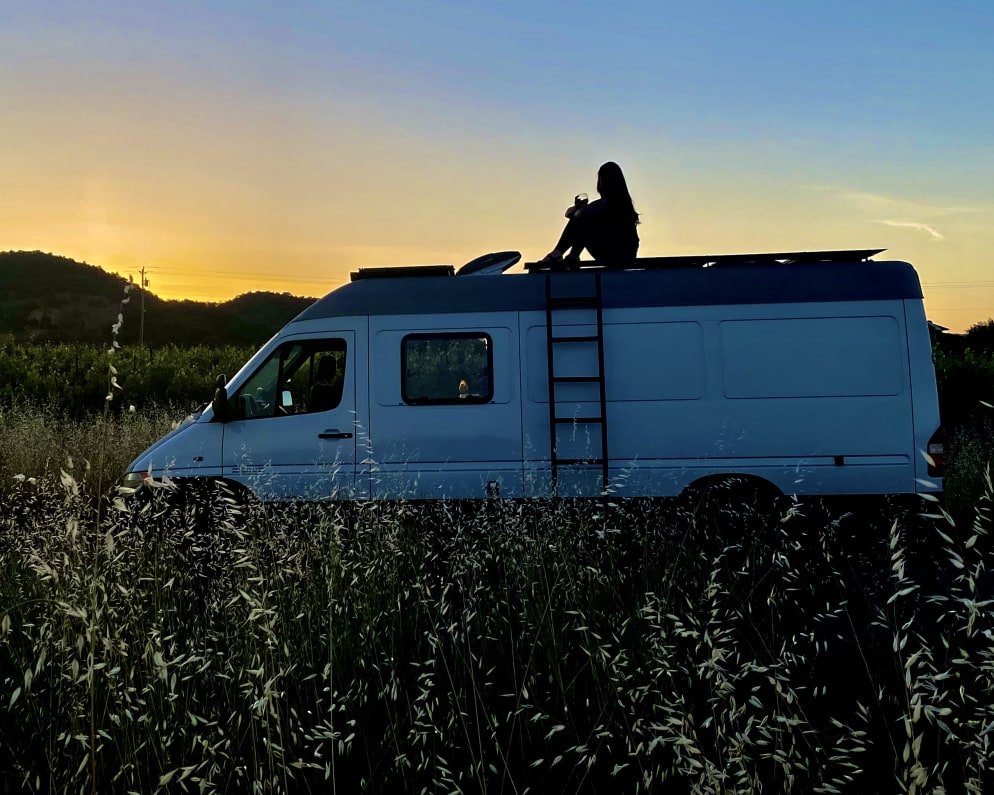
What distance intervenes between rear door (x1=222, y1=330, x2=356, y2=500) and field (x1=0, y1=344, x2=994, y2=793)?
2.44m

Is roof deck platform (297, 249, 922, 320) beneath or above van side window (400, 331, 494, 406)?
above

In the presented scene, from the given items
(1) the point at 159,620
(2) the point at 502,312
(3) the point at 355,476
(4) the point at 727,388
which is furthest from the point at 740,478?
(1) the point at 159,620

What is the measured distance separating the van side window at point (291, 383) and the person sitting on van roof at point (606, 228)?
245 cm

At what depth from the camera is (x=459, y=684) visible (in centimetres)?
315

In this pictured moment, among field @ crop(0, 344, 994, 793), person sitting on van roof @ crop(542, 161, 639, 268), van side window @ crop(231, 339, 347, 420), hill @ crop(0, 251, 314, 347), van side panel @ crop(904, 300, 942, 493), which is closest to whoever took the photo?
field @ crop(0, 344, 994, 793)

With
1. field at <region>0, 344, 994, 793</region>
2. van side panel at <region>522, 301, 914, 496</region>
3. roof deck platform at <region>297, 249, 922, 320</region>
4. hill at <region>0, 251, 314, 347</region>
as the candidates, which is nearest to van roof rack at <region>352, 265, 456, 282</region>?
roof deck platform at <region>297, 249, 922, 320</region>

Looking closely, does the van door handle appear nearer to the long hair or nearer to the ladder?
the ladder

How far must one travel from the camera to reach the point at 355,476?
7176mm

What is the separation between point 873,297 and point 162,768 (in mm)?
6616

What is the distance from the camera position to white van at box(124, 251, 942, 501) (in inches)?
272

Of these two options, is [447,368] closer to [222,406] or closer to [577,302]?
[577,302]

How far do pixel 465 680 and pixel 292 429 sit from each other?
4422 millimetres

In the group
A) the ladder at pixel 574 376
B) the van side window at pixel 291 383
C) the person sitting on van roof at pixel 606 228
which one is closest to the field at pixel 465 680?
the ladder at pixel 574 376

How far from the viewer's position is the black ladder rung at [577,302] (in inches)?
280
